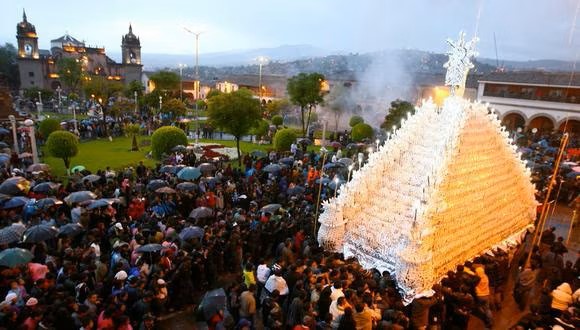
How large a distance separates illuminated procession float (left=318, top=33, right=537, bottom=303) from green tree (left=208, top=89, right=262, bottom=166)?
42.6ft

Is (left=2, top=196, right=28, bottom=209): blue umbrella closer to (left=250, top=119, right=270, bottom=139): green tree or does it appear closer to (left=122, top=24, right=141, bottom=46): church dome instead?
(left=250, top=119, right=270, bottom=139): green tree

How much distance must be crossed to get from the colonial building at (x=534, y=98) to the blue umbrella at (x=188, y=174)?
34.8 metres

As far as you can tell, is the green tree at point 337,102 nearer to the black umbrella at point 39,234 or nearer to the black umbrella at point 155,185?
the black umbrella at point 155,185

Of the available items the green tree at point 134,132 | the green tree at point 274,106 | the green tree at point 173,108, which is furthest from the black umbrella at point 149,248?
the green tree at point 274,106

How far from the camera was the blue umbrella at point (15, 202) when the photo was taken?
12.6 meters

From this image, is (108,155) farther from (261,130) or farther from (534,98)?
(534,98)

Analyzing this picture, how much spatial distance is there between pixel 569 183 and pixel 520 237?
9448 mm

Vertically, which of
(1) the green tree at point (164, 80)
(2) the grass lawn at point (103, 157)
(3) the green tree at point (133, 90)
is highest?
(1) the green tree at point (164, 80)

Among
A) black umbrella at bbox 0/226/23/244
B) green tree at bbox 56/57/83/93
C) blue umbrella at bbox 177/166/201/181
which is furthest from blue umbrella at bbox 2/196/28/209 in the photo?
green tree at bbox 56/57/83/93

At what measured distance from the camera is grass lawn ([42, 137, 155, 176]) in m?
23.8

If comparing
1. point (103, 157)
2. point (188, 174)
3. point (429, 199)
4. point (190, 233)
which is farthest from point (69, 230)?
point (103, 157)

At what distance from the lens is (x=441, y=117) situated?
39.9 feet

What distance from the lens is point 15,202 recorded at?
12797mm

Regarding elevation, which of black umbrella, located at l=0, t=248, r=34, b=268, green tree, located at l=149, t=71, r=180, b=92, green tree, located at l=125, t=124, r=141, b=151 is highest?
green tree, located at l=149, t=71, r=180, b=92
